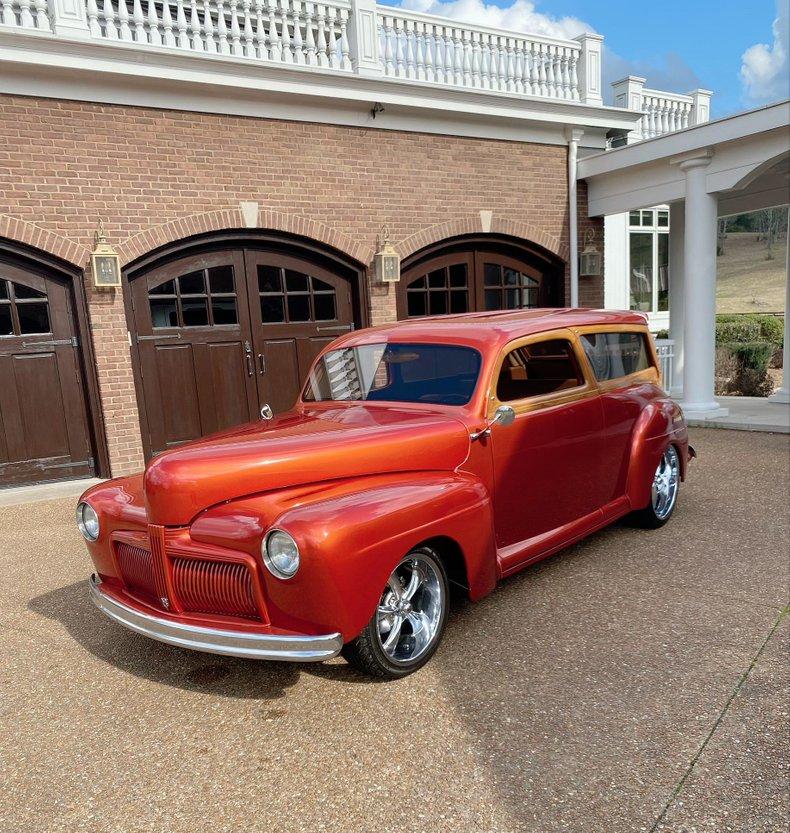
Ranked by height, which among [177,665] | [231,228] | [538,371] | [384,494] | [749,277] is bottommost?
[177,665]

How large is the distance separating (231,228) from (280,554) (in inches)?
240

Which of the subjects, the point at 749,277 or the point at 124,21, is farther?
the point at 749,277

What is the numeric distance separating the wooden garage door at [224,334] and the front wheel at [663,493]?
492 cm

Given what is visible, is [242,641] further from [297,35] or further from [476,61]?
[476,61]

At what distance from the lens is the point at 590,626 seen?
3426mm

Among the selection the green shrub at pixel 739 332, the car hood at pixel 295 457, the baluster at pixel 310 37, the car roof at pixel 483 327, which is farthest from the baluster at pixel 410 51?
the green shrub at pixel 739 332

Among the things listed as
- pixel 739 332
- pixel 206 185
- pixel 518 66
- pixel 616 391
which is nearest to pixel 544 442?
pixel 616 391

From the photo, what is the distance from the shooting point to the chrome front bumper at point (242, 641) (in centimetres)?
254

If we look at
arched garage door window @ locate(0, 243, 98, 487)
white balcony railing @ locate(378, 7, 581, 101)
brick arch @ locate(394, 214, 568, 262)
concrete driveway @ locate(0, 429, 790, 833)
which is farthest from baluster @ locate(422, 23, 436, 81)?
concrete driveway @ locate(0, 429, 790, 833)

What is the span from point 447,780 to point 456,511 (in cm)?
114

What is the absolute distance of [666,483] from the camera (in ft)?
16.3

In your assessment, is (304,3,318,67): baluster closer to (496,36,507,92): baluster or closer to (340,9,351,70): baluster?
(340,9,351,70): baluster

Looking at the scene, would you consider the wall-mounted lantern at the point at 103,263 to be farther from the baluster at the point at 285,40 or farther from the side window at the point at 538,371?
the side window at the point at 538,371

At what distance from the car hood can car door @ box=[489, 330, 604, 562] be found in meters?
0.40
